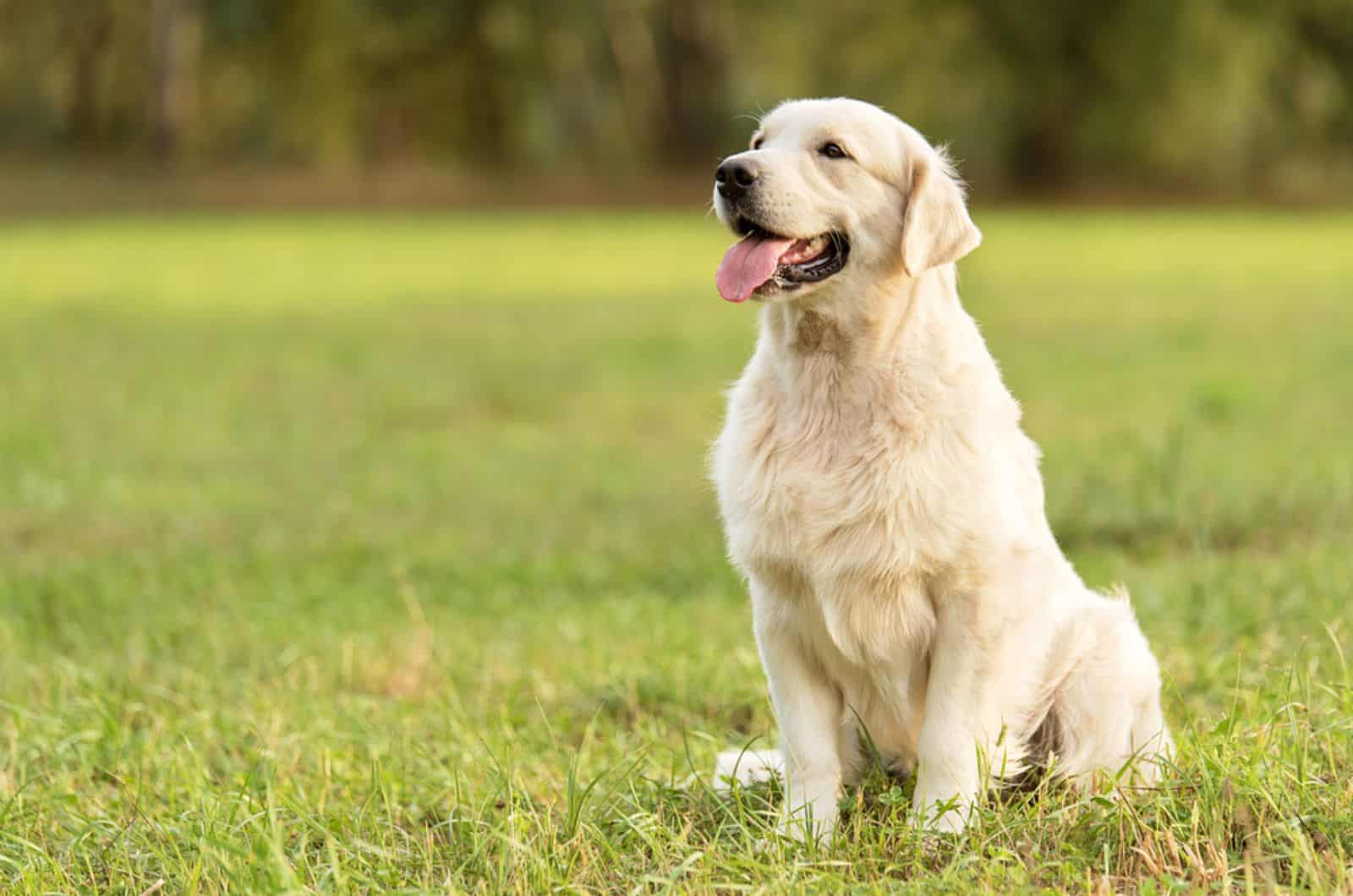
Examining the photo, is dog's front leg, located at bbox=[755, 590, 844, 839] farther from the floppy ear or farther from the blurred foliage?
the blurred foliage

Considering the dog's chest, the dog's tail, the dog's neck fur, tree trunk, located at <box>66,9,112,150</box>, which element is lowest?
tree trunk, located at <box>66,9,112,150</box>

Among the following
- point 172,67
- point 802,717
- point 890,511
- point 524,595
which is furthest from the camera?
point 172,67

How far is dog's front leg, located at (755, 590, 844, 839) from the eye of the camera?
12.3ft

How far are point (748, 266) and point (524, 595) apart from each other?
4.05m

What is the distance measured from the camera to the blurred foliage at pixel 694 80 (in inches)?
1497

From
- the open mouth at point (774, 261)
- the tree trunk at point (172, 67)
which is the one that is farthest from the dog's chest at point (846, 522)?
the tree trunk at point (172, 67)

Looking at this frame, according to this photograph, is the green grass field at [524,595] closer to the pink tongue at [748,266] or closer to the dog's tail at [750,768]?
the dog's tail at [750,768]

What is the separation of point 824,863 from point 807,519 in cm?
80

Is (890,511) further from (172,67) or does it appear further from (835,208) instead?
(172,67)

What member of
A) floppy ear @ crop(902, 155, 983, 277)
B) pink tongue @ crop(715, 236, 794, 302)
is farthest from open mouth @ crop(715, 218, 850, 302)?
floppy ear @ crop(902, 155, 983, 277)

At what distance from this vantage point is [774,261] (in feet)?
12.6

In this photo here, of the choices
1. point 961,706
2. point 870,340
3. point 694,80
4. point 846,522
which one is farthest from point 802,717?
point 694,80

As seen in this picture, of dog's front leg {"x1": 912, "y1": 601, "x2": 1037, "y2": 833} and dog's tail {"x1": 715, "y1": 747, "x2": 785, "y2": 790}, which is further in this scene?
dog's tail {"x1": 715, "y1": 747, "x2": 785, "y2": 790}

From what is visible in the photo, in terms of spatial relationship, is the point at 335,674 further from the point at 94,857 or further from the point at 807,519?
the point at 807,519
